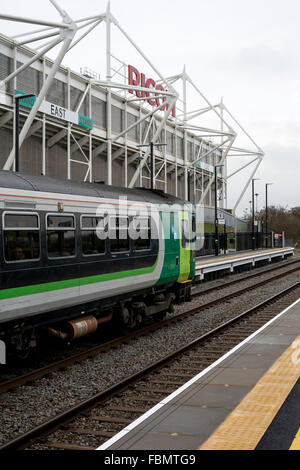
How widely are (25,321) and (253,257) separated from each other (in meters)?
30.4

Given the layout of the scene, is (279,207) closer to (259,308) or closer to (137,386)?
(259,308)

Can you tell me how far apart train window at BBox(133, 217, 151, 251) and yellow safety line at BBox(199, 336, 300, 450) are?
4.81 metres

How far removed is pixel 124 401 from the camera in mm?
7973

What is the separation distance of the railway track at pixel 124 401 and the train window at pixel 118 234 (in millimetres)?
2604

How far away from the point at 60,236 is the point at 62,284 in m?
0.89

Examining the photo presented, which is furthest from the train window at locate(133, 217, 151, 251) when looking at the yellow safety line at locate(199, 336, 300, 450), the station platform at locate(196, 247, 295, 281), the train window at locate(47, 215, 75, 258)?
the station platform at locate(196, 247, 295, 281)

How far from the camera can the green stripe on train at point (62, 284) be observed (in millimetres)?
8555

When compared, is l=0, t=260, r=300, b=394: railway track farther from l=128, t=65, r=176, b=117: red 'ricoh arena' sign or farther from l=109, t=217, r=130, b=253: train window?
l=128, t=65, r=176, b=117: red 'ricoh arena' sign

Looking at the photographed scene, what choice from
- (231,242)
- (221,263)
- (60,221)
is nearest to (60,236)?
(60,221)

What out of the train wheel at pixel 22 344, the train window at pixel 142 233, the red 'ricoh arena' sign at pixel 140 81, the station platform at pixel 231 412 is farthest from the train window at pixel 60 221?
the red 'ricoh arena' sign at pixel 140 81

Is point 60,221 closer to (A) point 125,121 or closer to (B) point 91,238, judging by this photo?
(B) point 91,238

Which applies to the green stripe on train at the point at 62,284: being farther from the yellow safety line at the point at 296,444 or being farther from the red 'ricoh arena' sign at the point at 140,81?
the red 'ricoh arena' sign at the point at 140,81

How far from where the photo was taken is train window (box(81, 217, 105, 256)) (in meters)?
10.6
